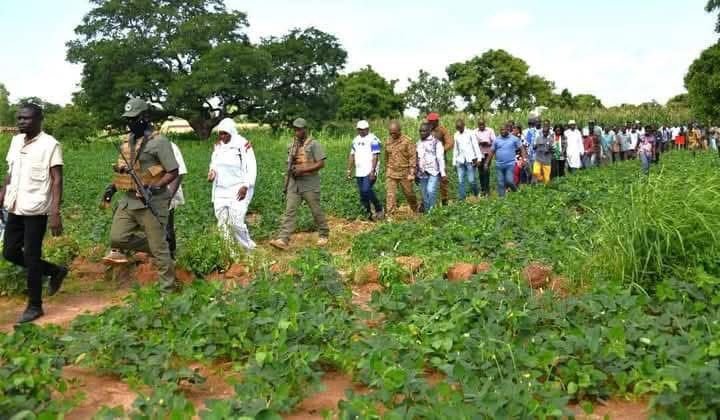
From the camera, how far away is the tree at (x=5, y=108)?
53.7 meters

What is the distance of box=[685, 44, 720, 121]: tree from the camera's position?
26597mm

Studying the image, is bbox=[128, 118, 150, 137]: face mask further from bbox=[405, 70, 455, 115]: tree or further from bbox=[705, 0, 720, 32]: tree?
bbox=[405, 70, 455, 115]: tree

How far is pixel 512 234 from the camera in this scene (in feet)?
24.1

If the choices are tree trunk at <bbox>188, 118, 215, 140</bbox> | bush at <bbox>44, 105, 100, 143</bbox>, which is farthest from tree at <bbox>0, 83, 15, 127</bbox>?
tree trunk at <bbox>188, 118, 215, 140</bbox>

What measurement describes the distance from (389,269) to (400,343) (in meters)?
2.07

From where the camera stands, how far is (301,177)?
8.69 metres

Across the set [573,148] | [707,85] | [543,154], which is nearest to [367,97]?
[707,85]

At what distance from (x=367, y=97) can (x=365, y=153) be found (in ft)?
156

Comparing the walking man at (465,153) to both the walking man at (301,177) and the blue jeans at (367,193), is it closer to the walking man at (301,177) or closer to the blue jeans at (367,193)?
the blue jeans at (367,193)

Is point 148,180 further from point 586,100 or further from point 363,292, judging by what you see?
point 586,100

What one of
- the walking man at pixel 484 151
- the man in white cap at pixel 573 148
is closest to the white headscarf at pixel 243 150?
the walking man at pixel 484 151

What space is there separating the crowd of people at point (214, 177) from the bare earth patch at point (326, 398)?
95.3 inches

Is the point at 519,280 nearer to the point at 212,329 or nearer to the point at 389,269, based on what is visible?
the point at 389,269

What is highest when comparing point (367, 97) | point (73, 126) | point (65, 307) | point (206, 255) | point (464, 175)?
point (367, 97)
